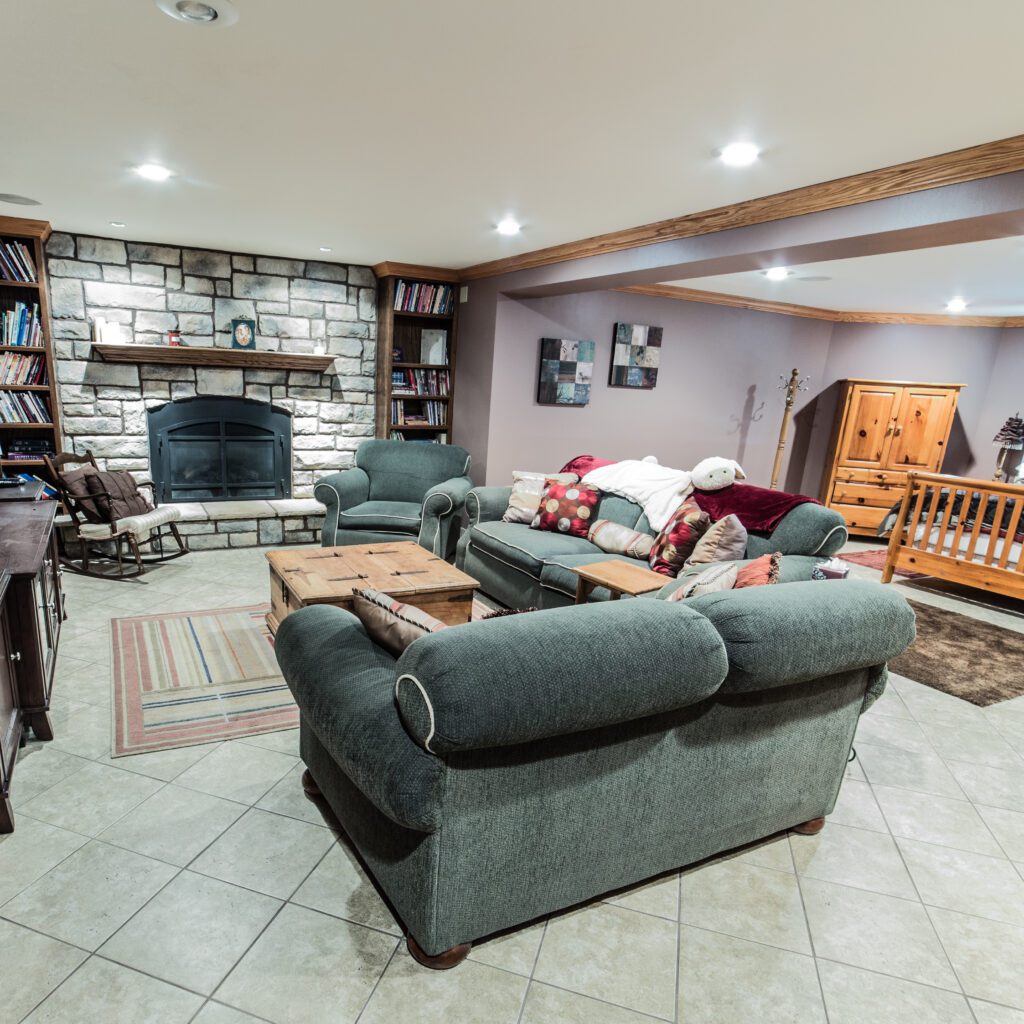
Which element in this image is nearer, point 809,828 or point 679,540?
point 809,828

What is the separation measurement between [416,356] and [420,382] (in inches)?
10.4

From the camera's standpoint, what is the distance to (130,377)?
16.5ft

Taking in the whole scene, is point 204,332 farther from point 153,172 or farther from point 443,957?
point 443,957

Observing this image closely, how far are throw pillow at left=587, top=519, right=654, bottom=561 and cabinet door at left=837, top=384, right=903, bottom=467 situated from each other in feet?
12.9

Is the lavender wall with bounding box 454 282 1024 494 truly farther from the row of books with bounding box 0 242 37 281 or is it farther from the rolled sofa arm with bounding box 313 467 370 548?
the row of books with bounding box 0 242 37 281

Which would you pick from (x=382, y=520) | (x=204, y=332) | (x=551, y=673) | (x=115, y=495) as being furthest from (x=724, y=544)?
(x=204, y=332)

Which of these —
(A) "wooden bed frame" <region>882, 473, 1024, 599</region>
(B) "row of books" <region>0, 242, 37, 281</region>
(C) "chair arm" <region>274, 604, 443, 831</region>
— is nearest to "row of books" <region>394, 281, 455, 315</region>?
(B) "row of books" <region>0, 242, 37, 281</region>

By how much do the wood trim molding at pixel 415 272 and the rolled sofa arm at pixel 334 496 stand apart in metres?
1.74

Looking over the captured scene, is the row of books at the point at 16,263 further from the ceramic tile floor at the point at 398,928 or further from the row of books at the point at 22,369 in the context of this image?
the ceramic tile floor at the point at 398,928

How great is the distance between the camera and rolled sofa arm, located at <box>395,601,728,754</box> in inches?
50.9

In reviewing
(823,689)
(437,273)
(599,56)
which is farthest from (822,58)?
(437,273)

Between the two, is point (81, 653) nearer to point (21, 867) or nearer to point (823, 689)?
point (21, 867)

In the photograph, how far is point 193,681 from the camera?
294cm

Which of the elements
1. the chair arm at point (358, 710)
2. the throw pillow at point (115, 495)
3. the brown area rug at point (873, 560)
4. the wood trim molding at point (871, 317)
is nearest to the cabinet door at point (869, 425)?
the wood trim molding at point (871, 317)
